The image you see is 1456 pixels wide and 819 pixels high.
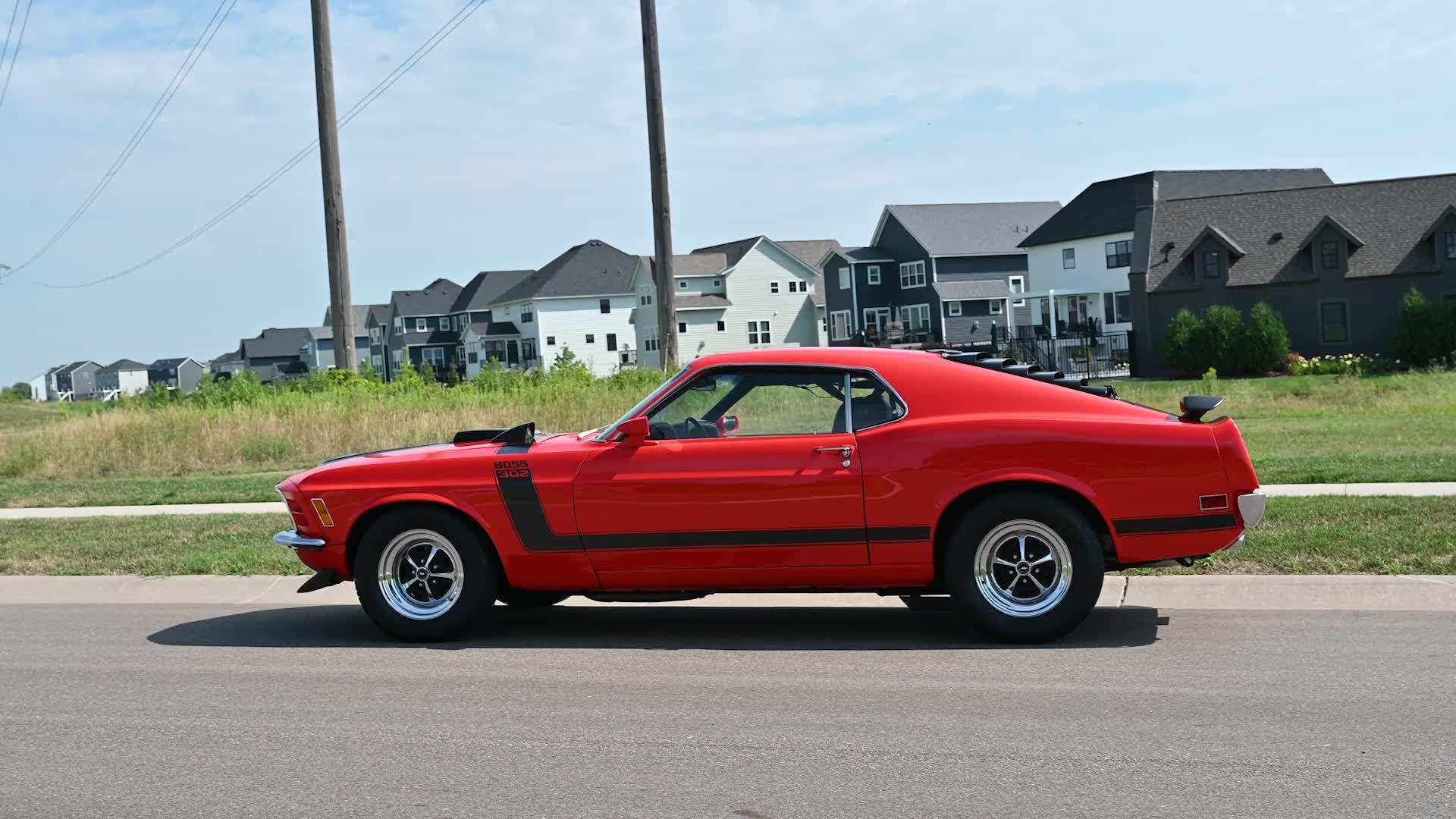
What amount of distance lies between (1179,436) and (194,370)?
15718 cm

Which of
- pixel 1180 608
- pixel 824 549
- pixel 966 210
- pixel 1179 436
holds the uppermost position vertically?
pixel 966 210

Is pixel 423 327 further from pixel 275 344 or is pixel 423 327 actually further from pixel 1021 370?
pixel 1021 370

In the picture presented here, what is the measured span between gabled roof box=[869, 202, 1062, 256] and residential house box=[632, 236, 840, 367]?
8271mm

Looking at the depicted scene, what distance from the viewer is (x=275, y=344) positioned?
132 meters

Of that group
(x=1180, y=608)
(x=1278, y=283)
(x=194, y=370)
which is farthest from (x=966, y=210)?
(x=194, y=370)

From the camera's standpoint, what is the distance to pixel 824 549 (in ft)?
24.4

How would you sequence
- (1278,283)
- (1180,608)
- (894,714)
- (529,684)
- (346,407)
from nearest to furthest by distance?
Result: (894,714) < (529,684) < (1180,608) < (346,407) < (1278,283)

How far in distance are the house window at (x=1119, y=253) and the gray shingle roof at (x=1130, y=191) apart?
0.61 m

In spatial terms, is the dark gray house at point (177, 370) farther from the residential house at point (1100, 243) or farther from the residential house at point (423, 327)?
the residential house at point (1100, 243)

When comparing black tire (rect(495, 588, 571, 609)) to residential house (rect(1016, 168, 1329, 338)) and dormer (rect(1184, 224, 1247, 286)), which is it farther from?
residential house (rect(1016, 168, 1329, 338))

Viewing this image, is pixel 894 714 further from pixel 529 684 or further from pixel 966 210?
pixel 966 210

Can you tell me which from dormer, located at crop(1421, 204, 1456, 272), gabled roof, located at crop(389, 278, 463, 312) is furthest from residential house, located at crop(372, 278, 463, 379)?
dormer, located at crop(1421, 204, 1456, 272)

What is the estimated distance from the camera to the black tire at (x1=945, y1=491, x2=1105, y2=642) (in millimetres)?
7242

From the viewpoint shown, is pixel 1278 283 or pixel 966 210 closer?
pixel 1278 283
